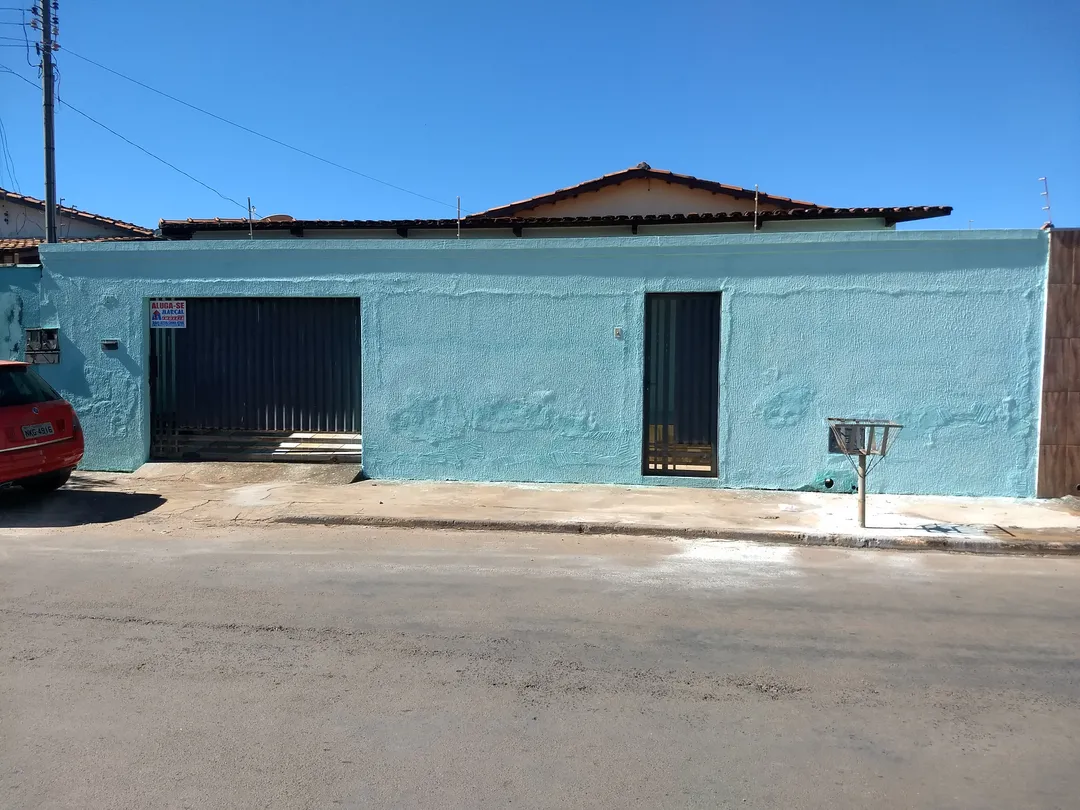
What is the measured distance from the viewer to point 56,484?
350 inches

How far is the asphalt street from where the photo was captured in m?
3.08

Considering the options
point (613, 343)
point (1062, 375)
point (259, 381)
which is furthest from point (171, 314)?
point (1062, 375)

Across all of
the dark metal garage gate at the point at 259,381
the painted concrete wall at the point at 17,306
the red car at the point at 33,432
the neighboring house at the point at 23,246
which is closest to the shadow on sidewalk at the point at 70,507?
the red car at the point at 33,432

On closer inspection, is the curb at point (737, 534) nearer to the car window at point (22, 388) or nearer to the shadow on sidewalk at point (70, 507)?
the shadow on sidewalk at point (70, 507)

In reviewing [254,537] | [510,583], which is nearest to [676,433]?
[510,583]

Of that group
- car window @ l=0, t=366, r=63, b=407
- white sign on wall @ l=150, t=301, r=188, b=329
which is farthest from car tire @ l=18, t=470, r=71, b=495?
white sign on wall @ l=150, t=301, r=188, b=329

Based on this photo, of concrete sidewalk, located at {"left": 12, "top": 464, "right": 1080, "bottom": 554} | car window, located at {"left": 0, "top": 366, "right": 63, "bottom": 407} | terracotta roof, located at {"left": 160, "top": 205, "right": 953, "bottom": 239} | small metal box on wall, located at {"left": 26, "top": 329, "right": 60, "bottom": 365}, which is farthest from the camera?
terracotta roof, located at {"left": 160, "top": 205, "right": 953, "bottom": 239}

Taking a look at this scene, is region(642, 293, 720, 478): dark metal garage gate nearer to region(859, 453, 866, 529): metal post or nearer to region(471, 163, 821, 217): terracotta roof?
region(859, 453, 866, 529): metal post

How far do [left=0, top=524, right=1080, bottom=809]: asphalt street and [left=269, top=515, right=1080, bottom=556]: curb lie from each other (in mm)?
417

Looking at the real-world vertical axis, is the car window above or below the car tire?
above

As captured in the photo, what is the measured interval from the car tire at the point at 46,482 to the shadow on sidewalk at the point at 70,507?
0.08 meters

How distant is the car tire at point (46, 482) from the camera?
8.68 m

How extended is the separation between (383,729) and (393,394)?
6731 mm

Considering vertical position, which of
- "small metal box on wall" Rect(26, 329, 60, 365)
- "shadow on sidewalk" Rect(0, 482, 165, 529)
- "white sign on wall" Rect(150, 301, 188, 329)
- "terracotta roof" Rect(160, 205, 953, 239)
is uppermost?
"terracotta roof" Rect(160, 205, 953, 239)
